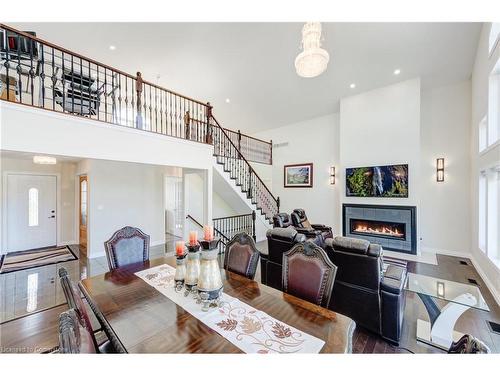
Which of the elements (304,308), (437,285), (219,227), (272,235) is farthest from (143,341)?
(219,227)

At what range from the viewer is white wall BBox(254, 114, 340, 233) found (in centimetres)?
696

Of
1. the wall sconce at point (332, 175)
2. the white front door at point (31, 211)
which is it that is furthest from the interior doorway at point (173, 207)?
the wall sconce at point (332, 175)

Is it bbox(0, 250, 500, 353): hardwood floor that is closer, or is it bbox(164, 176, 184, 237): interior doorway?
bbox(0, 250, 500, 353): hardwood floor

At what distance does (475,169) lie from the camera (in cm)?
450

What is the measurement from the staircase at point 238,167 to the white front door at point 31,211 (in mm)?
4654

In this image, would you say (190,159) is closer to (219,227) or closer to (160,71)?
(219,227)

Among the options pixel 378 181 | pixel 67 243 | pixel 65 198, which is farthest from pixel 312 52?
pixel 67 243

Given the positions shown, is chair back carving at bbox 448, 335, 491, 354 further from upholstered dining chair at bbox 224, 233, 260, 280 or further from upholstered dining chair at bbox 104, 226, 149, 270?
upholstered dining chair at bbox 104, 226, 149, 270

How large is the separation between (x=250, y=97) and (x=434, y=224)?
6.30m

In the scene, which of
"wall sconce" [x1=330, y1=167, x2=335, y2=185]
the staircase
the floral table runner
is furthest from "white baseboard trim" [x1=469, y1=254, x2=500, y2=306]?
the staircase

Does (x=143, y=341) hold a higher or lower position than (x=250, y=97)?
lower

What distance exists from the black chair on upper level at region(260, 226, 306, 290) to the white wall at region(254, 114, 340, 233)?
420 centimetres

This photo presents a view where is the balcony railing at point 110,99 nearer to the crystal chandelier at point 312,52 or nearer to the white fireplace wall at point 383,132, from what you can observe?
the crystal chandelier at point 312,52
